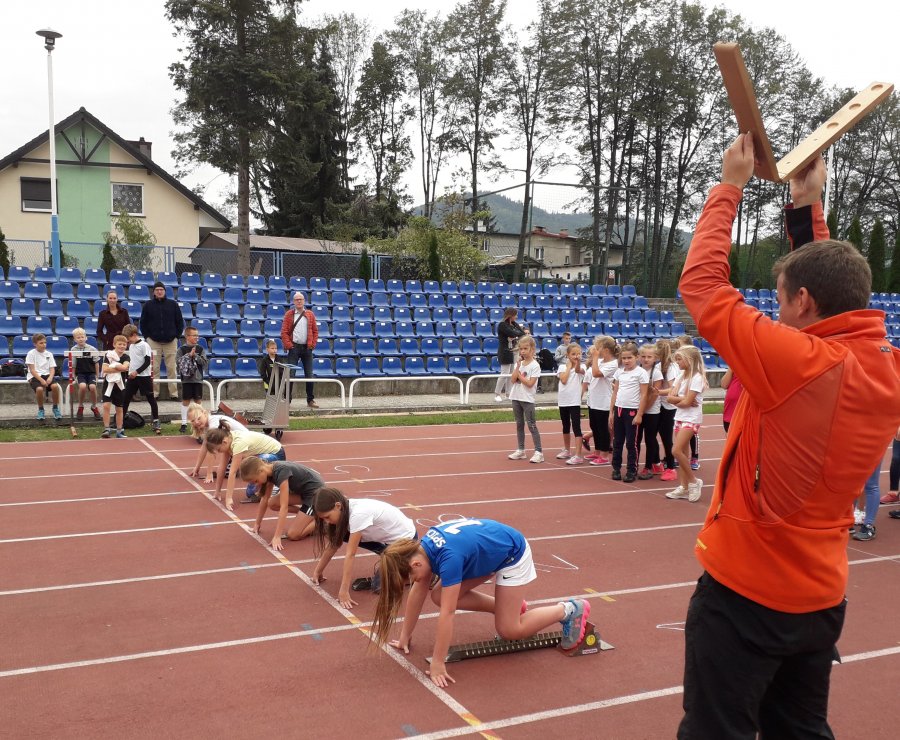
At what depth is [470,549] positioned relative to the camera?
4.57 m

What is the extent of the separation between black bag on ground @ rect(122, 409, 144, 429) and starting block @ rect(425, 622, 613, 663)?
33.2ft

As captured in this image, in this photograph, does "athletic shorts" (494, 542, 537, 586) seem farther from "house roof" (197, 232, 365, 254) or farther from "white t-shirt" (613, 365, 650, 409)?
"house roof" (197, 232, 365, 254)

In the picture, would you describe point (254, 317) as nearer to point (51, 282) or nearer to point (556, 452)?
point (51, 282)

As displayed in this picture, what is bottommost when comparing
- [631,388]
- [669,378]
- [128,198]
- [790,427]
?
[631,388]

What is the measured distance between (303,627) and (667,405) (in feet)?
21.1

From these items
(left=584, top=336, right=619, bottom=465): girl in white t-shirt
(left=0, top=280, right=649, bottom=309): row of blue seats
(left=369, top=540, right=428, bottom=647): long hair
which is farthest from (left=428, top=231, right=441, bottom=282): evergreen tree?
(left=369, top=540, right=428, bottom=647): long hair

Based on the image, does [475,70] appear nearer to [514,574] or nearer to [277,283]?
[277,283]

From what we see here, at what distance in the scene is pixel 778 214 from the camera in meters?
42.3

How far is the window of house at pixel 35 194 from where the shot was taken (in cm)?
3319

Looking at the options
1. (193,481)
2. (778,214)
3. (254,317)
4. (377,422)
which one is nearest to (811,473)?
(193,481)

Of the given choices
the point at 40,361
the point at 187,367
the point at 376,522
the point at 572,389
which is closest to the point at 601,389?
the point at 572,389

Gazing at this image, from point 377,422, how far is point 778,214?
35.1 metres

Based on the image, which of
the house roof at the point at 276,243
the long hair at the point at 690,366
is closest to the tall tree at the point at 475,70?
the house roof at the point at 276,243

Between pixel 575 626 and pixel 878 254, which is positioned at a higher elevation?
pixel 878 254
